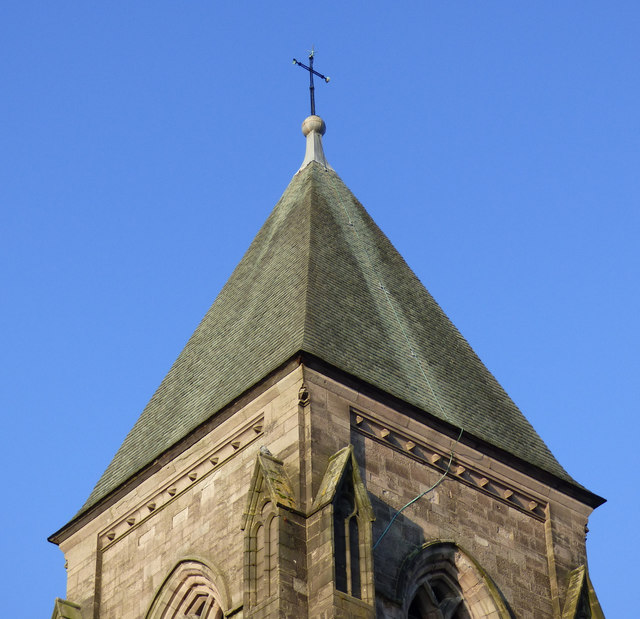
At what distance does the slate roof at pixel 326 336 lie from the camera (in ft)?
99.5

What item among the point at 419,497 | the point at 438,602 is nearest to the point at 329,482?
the point at 419,497

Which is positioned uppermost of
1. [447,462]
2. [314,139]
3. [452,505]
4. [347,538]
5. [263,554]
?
[314,139]

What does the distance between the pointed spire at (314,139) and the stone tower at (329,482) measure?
140 inches

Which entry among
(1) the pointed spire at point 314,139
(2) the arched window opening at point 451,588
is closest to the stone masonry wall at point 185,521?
(2) the arched window opening at point 451,588

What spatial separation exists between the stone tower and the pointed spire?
3562mm

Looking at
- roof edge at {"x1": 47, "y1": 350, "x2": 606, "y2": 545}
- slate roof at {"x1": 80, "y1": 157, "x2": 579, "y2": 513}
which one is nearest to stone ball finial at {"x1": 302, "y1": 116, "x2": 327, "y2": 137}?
slate roof at {"x1": 80, "y1": 157, "x2": 579, "y2": 513}

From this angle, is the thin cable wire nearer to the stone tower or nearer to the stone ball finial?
the stone tower

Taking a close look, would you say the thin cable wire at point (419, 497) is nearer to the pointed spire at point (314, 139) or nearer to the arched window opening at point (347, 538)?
the arched window opening at point (347, 538)

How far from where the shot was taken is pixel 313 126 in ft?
127

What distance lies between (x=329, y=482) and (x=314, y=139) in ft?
42.3

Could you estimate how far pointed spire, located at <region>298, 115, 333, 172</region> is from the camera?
37.6 m

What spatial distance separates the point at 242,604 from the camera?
26.6m

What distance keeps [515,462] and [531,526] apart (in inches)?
43.5

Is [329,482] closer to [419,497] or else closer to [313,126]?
[419,497]
